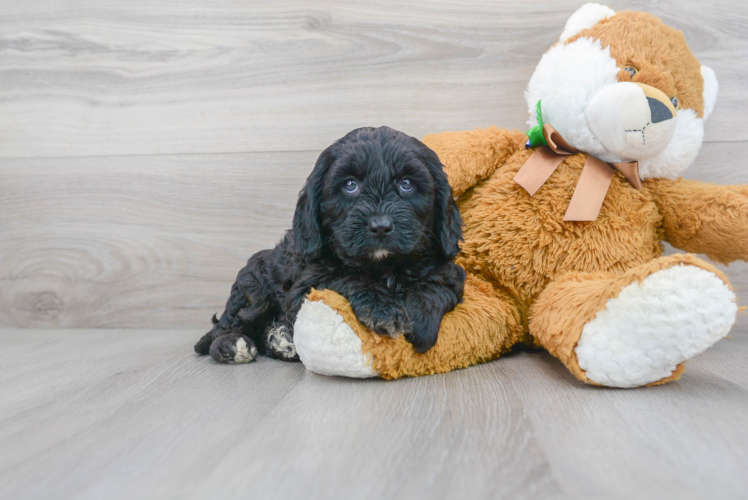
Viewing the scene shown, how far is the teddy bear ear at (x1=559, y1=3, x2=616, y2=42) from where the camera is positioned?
67.7 inches

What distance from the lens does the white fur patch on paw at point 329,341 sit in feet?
4.35

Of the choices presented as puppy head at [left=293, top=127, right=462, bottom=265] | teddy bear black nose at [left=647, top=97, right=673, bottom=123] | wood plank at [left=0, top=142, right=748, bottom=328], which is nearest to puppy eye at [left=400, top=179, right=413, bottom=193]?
puppy head at [left=293, top=127, right=462, bottom=265]

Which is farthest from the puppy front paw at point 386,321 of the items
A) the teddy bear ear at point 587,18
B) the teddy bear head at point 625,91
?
the teddy bear ear at point 587,18

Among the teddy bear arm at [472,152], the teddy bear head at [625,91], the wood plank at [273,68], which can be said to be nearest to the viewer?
the teddy bear head at [625,91]

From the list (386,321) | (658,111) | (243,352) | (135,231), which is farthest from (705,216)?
(135,231)

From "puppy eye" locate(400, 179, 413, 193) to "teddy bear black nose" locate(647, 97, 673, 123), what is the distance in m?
0.70

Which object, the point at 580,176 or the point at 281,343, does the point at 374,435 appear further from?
the point at 580,176

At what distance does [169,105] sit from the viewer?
2322mm

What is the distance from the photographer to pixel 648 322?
3.88 feet

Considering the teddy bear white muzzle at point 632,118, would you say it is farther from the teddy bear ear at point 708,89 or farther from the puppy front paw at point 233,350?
the puppy front paw at point 233,350

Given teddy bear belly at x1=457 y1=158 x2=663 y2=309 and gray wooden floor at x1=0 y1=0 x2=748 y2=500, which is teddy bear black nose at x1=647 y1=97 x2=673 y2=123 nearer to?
teddy bear belly at x1=457 y1=158 x2=663 y2=309

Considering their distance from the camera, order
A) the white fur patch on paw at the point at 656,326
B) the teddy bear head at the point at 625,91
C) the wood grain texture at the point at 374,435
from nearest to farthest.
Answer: the wood grain texture at the point at 374,435 < the white fur patch on paw at the point at 656,326 < the teddy bear head at the point at 625,91

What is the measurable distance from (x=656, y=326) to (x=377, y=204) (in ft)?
2.23

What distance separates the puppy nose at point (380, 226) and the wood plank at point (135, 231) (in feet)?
3.35
